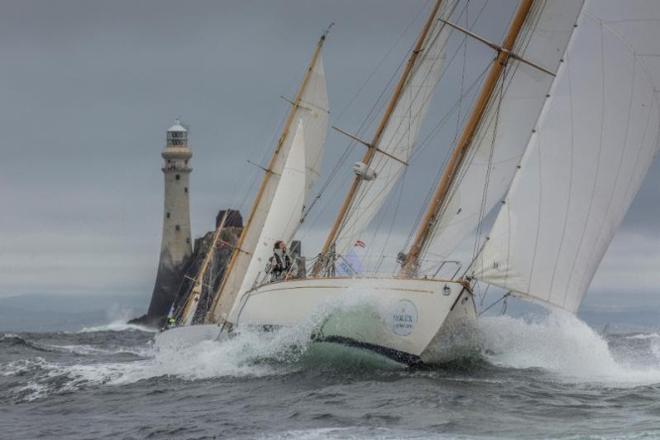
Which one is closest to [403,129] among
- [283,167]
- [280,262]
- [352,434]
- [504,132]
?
[283,167]

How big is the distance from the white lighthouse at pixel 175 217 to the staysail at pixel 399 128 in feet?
190

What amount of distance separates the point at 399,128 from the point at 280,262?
271 inches

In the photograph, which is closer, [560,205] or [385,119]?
[560,205]

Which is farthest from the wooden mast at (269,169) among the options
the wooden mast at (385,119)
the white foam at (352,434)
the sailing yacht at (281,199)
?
the white foam at (352,434)

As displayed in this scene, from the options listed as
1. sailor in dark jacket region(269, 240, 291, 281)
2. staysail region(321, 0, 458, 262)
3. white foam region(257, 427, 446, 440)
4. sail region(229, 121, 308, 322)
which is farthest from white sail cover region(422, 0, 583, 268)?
white foam region(257, 427, 446, 440)

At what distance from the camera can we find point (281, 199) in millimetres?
32438

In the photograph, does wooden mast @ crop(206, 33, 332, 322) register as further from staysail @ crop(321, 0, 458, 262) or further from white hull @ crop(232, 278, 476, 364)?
white hull @ crop(232, 278, 476, 364)

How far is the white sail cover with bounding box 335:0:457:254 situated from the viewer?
103ft

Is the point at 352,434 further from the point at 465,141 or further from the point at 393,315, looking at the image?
the point at 465,141

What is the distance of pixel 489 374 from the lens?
72.1 ft

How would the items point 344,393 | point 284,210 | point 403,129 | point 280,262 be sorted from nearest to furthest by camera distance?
point 344,393, point 280,262, point 403,129, point 284,210

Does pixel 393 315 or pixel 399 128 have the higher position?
pixel 399 128

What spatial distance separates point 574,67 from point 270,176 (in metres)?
19.6

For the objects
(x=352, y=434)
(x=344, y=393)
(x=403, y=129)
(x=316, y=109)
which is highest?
(x=316, y=109)
